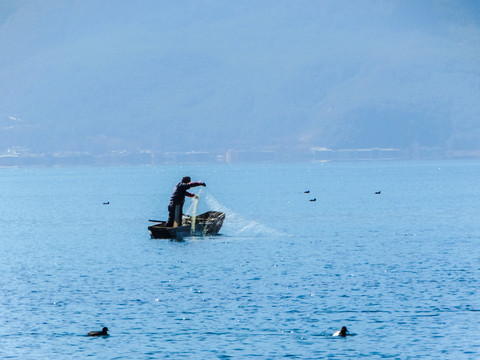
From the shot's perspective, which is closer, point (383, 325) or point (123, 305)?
point (383, 325)

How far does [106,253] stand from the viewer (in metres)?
82.4

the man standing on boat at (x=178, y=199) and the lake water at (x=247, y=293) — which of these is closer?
the lake water at (x=247, y=293)

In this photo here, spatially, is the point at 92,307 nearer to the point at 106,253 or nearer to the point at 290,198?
the point at 106,253

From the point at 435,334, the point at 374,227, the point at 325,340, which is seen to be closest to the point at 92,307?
the point at 325,340

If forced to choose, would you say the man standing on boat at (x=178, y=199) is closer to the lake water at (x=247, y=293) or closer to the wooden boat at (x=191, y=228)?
the wooden boat at (x=191, y=228)

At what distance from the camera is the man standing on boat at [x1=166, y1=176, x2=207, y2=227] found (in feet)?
274

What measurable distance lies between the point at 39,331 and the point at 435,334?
17.5 metres

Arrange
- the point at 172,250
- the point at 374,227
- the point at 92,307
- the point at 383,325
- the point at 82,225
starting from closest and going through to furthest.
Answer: the point at 383,325, the point at 92,307, the point at 172,250, the point at 374,227, the point at 82,225

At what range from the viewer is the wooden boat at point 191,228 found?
8475cm

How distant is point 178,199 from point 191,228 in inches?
124

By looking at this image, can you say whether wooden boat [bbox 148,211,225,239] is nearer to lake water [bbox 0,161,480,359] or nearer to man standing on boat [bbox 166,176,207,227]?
man standing on boat [bbox 166,176,207,227]

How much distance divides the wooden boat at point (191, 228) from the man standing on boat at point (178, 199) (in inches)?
34.2

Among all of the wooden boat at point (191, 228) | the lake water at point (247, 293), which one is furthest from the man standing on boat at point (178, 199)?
the lake water at point (247, 293)

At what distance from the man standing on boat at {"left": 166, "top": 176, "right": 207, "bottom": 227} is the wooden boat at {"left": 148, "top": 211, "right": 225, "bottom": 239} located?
2.85ft
